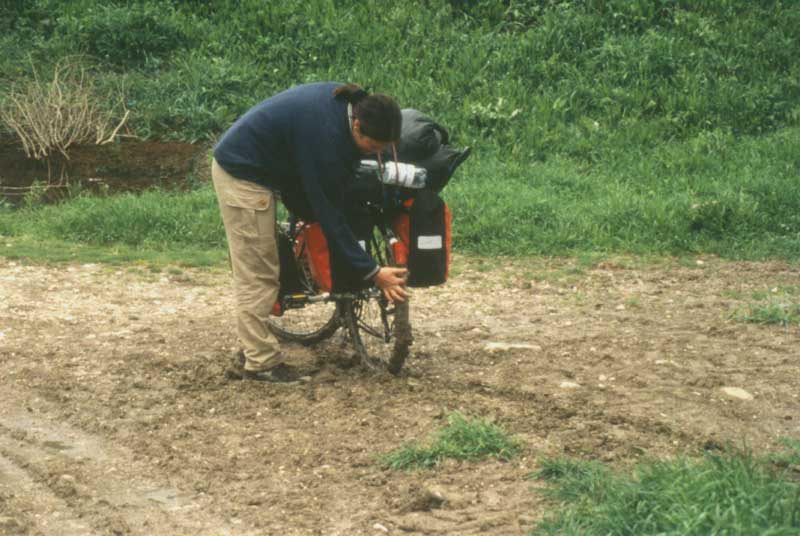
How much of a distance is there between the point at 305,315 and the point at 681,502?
422 centimetres

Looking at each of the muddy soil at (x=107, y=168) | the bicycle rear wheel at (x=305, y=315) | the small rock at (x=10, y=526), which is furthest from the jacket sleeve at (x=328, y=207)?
the muddy soil at (x=107, y=168)

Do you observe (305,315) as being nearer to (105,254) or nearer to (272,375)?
(272,375)

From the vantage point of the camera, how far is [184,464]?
205 inches

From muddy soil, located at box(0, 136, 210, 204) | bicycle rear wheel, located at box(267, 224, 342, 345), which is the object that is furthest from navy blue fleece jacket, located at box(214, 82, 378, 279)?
muddy soil, located at box(0, 136, 210, 204)

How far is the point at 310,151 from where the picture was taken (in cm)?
573

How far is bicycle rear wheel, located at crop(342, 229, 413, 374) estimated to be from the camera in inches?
243

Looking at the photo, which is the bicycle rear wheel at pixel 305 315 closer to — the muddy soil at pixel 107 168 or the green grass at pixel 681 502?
the green grass at pixel 681 502

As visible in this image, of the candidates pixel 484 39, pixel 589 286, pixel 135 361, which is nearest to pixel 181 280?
pixel 135 361

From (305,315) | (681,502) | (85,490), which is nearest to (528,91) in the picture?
(305,315)

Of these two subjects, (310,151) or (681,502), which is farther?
(310,151)

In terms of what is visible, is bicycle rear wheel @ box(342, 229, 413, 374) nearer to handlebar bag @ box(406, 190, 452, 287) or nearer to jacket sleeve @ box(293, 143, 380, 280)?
handlebar bag @ box(406, 190, 452, 287)

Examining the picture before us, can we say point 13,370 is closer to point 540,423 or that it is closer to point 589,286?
point 540,423

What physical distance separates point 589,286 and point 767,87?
5.52m

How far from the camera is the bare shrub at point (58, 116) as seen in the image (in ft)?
40.6
